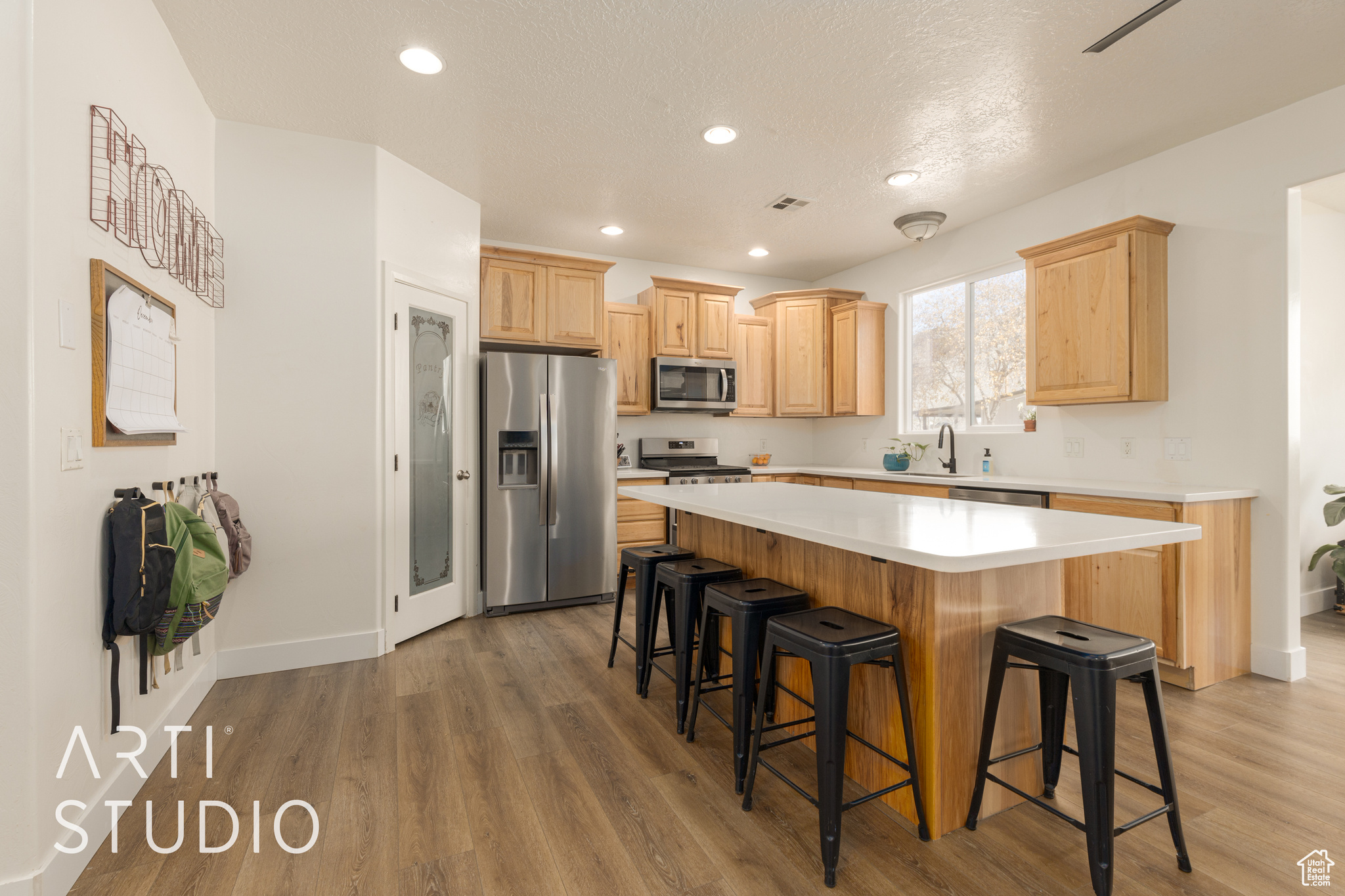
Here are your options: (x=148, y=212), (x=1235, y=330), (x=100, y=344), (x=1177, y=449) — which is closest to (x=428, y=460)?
(x=148, y=212)

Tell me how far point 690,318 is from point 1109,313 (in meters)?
2.88

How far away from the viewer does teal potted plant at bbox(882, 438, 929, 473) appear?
16.0 ft

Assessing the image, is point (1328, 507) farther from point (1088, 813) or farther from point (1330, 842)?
point (1088, 813)

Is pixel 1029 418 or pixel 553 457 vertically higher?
pixel 1029 418

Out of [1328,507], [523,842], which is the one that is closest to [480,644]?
[523,842]

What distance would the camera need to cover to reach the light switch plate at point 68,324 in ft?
5.41

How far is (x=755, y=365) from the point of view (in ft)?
18.4

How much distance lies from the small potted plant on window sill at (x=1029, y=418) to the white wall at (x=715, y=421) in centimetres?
225

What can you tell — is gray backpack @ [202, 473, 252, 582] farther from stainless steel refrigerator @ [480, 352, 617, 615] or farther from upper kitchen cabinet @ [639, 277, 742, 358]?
upper kitchen cabinet @ [639, 277, 742, 358]

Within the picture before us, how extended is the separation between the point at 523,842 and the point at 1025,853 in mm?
1365

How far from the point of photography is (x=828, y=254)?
17.5 feet

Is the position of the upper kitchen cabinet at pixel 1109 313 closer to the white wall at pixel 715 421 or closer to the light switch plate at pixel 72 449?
the white wall at pixel 715 421

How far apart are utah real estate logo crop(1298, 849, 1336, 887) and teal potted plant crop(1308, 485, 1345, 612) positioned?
2878 millimetres

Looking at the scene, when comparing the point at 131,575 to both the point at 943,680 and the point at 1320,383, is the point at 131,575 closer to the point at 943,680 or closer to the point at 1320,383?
the point at 943,680
